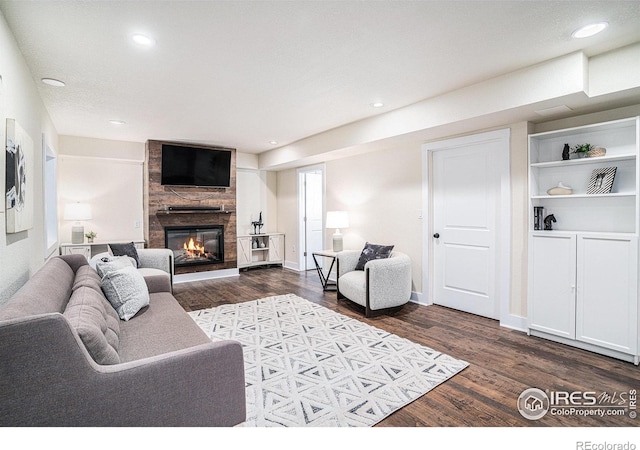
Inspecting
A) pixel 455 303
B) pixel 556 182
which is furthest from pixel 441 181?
pixel 455 303

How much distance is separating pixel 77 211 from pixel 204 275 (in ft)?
7.13

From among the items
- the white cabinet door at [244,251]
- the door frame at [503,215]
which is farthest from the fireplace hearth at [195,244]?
the door frame at [503,215]

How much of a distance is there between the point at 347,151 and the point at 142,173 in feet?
12.0

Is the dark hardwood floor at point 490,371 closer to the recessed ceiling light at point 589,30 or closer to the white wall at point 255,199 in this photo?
the recessed ceiling light at point 589,30

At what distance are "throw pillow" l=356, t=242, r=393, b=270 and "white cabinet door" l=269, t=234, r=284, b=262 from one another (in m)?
2.87

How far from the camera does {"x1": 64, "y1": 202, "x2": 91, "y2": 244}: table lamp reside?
4.78 meters

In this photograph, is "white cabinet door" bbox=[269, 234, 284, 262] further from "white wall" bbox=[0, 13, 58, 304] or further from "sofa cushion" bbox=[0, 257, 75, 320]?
"sofa cushion" bbox=[0, 257, 75, 320]

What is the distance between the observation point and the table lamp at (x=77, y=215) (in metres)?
4.78

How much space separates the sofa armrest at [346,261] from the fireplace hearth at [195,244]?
2702 millimetres

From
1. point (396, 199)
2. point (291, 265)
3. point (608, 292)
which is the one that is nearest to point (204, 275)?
point (291, 265)

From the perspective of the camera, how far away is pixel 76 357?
120cm

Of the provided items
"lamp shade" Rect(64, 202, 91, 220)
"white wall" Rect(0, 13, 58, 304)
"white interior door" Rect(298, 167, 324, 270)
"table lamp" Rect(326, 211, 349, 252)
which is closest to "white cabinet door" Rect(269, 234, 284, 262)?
"white interior door" Rect(298, 167, 324, 270)

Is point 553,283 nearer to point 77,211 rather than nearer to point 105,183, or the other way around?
point 77,211

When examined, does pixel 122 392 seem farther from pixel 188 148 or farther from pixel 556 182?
pixel 188 148
